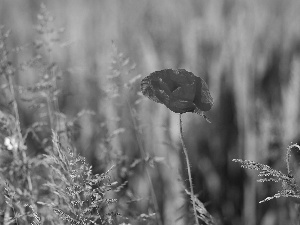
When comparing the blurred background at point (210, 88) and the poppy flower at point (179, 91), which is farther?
the blurred background at point (210, 88)

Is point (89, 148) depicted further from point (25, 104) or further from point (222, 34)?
point (222, 34)

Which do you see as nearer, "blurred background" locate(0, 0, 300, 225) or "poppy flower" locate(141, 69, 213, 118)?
"poppy flower" locate(141, 69, 213, 118)

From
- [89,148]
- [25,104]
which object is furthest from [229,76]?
[25,104]

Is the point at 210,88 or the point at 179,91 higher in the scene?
the point at 210,88

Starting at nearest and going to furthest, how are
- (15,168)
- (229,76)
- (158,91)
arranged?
(158,91) → (15,168) → (229,76)
